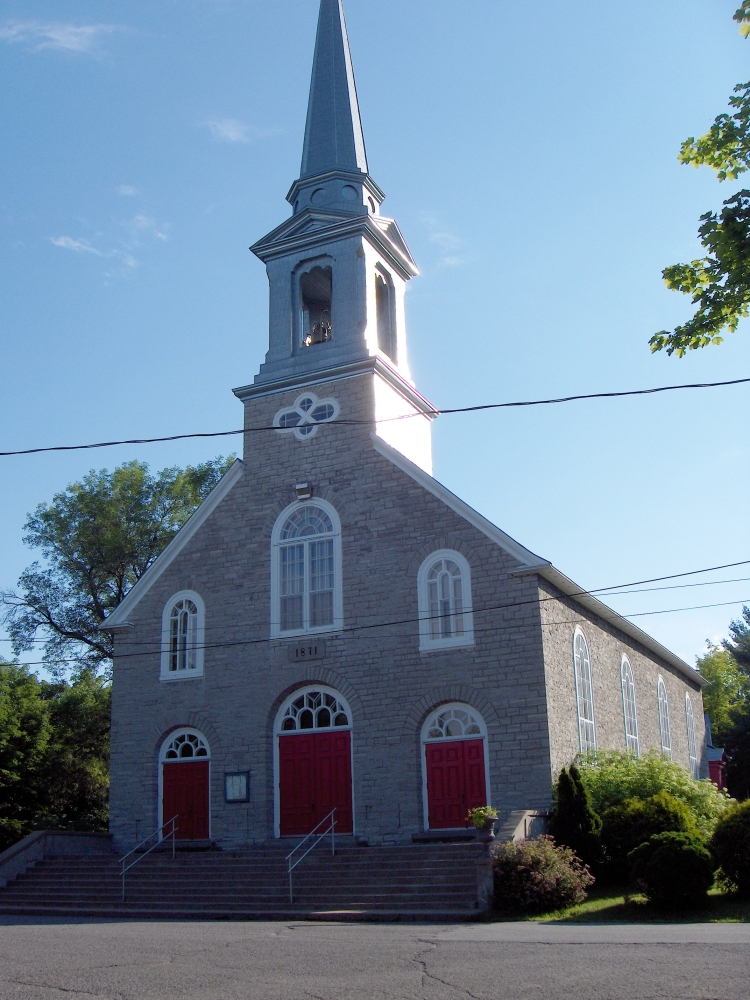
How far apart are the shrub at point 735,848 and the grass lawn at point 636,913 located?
1.17 feet

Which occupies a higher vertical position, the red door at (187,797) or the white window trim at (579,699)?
the white window trim at (579,699)

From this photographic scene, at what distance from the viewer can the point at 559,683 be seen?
67.5ft

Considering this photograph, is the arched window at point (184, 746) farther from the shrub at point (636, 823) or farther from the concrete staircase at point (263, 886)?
the shrub at point (636, 823)

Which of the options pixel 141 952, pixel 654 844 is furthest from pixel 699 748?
pixel 141 952

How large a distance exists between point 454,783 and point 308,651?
4311 millimetres

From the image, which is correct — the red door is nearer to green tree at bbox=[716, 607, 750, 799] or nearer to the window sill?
the window sill

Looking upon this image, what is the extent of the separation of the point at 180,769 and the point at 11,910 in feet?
16.3

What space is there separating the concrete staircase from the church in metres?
1.78

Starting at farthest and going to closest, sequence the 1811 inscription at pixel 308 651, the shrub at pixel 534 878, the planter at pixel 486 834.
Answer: the 1811 inscription at pixel 308 651 → the planter at pixel 486 834 → the shrub at pixel 534 878

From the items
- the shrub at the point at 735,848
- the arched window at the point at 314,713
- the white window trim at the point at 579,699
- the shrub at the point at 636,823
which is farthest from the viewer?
the arched window at the point at 314,713

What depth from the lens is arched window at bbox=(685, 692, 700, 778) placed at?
32500 mm

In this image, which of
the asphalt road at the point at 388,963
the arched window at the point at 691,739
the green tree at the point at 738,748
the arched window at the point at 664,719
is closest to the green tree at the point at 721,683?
the green tree at the point at 738,748

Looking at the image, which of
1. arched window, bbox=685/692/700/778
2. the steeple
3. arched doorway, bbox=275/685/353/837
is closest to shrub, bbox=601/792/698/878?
arched doorway, bbox=275/685/353/837

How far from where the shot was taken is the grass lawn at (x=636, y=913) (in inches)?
544
